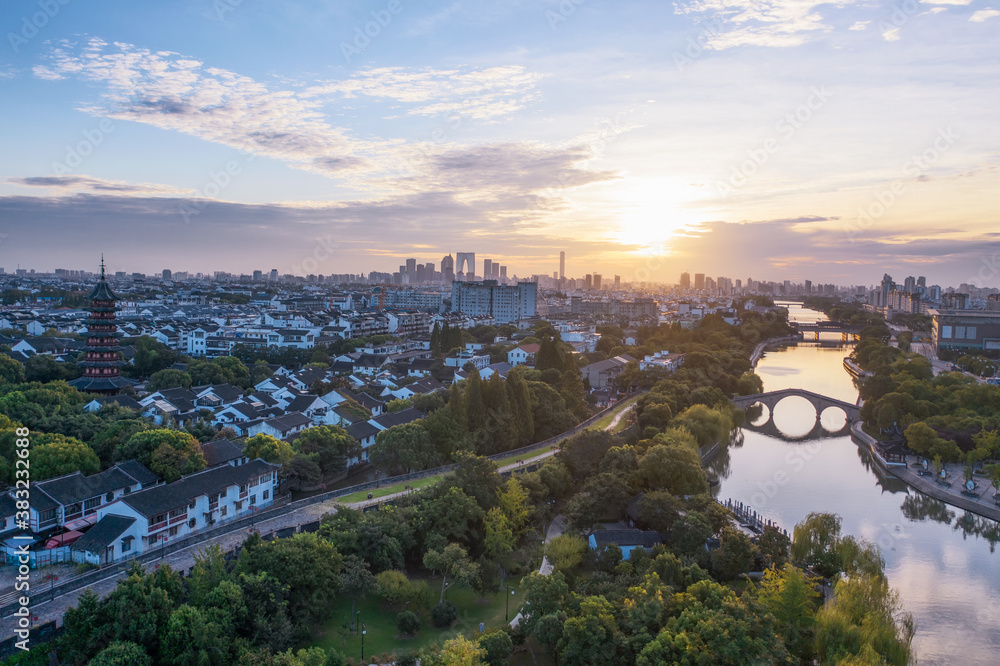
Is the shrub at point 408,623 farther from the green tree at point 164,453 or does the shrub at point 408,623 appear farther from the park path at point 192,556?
the green tree at point 164,453

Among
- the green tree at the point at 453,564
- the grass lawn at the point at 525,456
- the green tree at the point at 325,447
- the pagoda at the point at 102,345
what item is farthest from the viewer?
the pagoda at the point at 102,345

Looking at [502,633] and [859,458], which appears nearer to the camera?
[502,633]

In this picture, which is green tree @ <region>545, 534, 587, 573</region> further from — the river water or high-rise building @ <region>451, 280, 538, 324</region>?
high-rise building @ <region>451, 280, 538, 324</region>

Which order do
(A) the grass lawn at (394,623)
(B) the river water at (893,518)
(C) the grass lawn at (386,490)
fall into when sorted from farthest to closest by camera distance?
(C) the grass lawn at (386,490) < (B) the river water at (893,518) < (A) the grass lawn at (394,623)

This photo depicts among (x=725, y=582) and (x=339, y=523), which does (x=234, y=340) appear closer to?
(x=339, y=523)

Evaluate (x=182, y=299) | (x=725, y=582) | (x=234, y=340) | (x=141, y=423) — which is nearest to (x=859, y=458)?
(x=725, y=582)

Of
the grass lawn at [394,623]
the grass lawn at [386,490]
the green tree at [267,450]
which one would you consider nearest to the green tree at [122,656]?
the grass lawn at [394,623]

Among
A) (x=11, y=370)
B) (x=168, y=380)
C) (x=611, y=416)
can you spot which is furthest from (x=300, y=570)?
(x=11, y=370)
